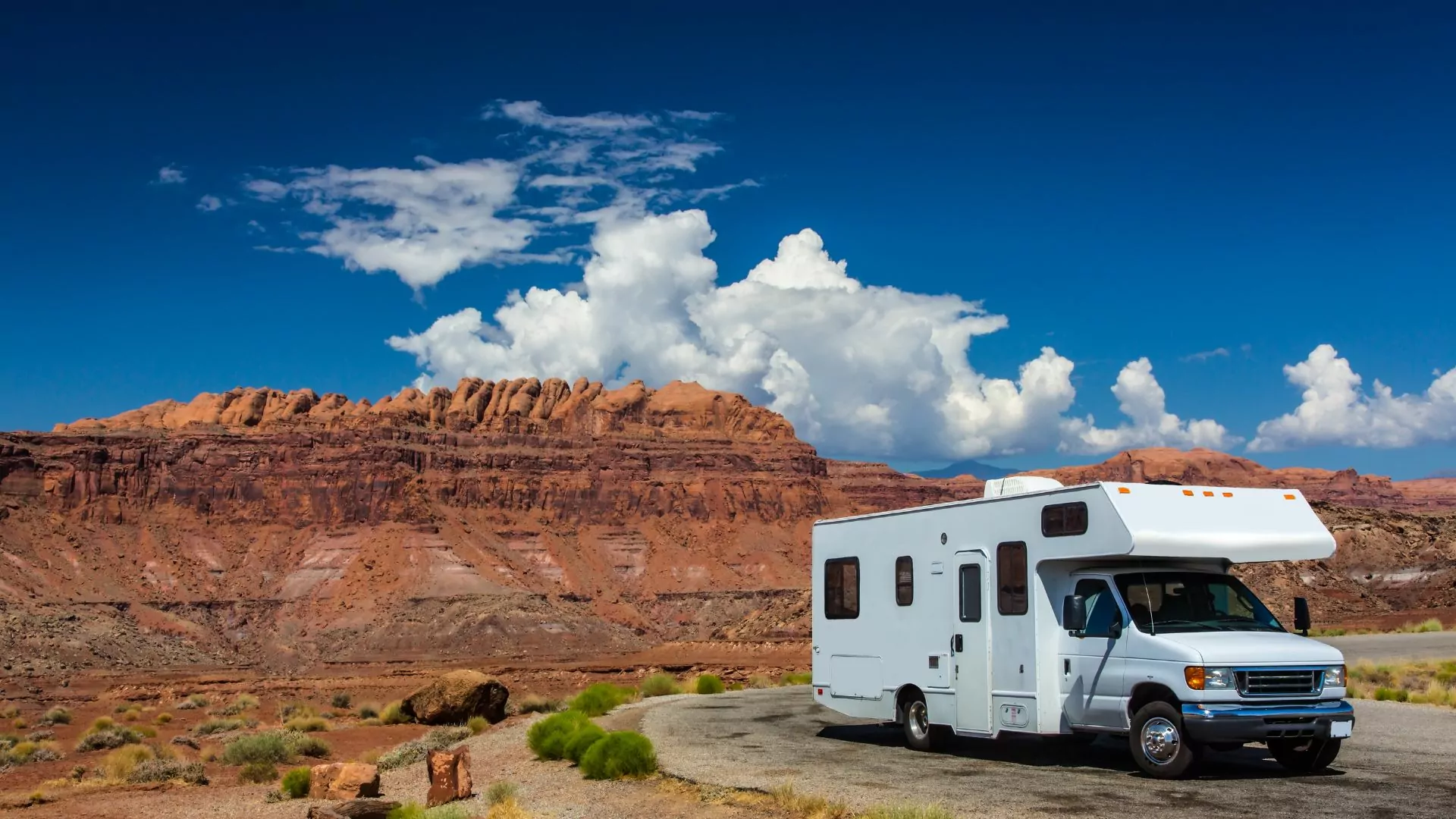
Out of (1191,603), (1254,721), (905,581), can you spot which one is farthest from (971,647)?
(1254,721)

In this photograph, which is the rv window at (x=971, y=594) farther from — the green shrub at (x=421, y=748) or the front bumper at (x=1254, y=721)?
the green shrub at (x=421, y=748)

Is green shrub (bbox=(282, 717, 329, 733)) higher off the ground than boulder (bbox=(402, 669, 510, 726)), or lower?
lower

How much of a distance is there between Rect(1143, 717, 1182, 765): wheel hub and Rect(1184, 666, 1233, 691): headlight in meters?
0.55

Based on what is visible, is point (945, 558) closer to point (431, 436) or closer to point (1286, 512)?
point (1286, 512)

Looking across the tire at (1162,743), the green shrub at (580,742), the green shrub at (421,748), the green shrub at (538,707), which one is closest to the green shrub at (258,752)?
the green shrub at (421,748)

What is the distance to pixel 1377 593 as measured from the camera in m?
54.4

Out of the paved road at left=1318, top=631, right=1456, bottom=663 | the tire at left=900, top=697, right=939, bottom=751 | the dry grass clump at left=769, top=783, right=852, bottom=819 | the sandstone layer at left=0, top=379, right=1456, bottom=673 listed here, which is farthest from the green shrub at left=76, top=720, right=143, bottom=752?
the sandstone layer at left=0, top=379, right=1456, bottom=673

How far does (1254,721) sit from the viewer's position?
38.0 ft

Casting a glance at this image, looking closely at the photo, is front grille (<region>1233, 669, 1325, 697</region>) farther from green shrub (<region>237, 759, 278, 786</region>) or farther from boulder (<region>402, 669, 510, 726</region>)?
boulder (<region>402, 669, 510, 726</region>)

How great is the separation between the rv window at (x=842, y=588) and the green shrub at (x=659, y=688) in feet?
43.1

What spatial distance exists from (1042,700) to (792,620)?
59075mm

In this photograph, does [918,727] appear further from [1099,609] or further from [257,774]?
[257,774]

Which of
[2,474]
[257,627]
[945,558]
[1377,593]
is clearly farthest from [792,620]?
[2,474]

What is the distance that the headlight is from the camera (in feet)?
38.2
